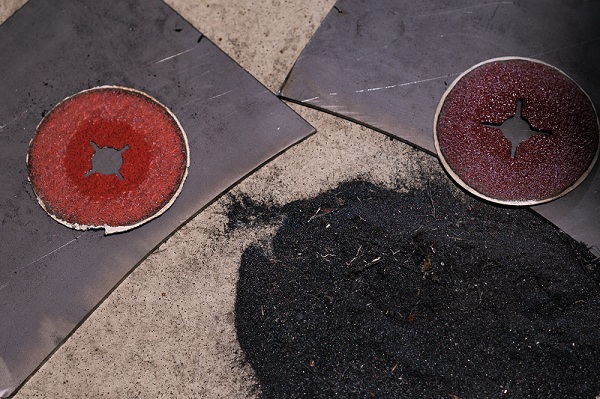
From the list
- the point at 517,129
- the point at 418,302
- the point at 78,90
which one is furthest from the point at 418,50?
the point at 78,90

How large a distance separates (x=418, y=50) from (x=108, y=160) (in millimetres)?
1694

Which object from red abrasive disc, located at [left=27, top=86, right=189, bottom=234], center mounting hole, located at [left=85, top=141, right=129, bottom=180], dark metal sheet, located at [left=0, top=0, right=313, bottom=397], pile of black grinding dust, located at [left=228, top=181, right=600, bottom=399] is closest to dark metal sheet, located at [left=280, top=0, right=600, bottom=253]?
dark metal sheet, located at [left=0, top=0, right=313, bottom=397]

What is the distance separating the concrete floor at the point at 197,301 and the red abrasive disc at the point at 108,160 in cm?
25

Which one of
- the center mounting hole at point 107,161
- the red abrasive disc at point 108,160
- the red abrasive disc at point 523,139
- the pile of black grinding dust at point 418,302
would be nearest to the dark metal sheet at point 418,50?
the red abrasive disc at point 523,139

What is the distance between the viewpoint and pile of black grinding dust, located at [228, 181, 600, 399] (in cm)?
243

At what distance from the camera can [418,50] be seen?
9.13 feet

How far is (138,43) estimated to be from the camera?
2.84 metres

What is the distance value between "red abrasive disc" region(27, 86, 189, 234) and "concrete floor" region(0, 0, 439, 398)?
9.8 inches

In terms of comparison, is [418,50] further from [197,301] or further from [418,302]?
[197,301]

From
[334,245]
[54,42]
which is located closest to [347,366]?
[334,245]

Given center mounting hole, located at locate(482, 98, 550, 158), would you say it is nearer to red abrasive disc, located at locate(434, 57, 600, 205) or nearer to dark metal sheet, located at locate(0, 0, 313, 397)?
red abrasive disc, located at locate(434, 57, 600, 205)

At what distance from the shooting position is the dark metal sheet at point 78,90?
262 centimetres

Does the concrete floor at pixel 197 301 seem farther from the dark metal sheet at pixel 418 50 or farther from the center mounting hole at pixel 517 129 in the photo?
the center mounting hole at pixel 517 129

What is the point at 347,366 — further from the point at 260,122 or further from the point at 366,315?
the point at 260,122
